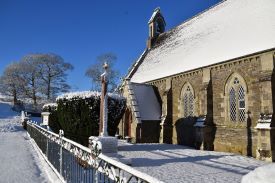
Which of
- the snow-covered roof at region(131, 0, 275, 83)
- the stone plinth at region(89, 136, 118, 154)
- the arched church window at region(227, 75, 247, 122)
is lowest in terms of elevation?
the stone plinth at region(89, 136, 118, 154)

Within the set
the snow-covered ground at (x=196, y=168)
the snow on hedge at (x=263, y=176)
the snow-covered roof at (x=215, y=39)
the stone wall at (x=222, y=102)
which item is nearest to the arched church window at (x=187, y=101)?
the stone wall at (x=222, y=102)

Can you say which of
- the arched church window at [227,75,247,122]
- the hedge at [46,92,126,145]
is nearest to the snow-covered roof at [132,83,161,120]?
the arched church window at [227,75,247,122]

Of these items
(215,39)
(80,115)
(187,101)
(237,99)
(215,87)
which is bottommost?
(80,115)

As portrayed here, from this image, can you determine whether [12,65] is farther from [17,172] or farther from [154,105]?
[17,172]

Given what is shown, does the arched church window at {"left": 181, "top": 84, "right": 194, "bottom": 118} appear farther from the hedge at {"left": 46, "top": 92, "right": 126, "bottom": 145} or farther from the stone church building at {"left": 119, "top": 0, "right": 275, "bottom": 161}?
the hedge at {"left": 46, "top": 92, "right": 126, "bottom": 145}

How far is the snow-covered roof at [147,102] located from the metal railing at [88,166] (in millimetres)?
12706

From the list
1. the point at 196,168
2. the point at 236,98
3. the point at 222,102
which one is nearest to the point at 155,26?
the point at 222,102

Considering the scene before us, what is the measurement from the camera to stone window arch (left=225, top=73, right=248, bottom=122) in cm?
1697

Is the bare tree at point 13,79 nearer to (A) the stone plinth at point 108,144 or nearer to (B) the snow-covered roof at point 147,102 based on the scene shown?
(B) the snow-covered roof at point 147,102

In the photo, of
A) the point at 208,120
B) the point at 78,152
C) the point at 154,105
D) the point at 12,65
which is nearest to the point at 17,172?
the point at 78,152

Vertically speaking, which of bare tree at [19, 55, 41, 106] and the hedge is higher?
bare tree at [19, 55, 41, 106]

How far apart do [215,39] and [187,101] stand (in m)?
5.13

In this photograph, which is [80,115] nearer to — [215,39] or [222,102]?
[222,102]

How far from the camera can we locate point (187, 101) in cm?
2178
